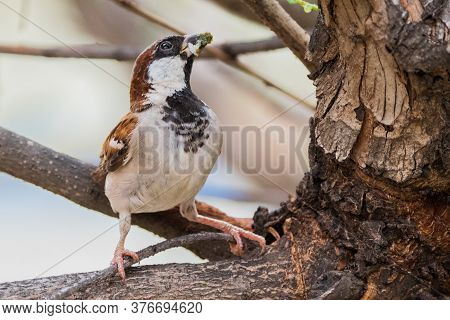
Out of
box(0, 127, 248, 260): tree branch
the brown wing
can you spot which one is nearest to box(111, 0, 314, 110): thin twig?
the brown wing

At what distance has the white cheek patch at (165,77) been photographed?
9.04ft

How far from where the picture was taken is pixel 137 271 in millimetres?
2316

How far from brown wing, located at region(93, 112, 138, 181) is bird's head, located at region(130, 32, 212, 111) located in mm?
98

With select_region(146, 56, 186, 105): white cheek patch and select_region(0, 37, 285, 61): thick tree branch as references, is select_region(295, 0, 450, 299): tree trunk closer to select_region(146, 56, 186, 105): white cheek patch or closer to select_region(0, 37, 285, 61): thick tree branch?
select_region(146, 56, 186, 105): white cheek patch

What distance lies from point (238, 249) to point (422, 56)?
133 centimetres

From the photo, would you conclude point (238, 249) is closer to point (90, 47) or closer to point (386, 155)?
point (386, 155)

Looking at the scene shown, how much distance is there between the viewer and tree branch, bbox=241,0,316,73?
2.62 m

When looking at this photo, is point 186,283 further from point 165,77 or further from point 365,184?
point 165,77

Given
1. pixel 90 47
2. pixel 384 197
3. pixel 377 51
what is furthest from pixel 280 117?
pixel 377 51

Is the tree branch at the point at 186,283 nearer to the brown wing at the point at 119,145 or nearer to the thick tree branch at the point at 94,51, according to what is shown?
the brown wing at the point at 119,145

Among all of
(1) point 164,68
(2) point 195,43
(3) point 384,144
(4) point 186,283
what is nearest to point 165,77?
(1) point 164,68

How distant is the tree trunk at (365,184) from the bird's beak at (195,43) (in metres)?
0.71

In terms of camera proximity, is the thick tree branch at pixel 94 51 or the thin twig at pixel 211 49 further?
the thick tree branch at pixel 94 51

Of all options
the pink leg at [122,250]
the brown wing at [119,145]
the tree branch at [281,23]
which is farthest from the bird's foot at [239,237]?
the tree branch at [281,23]
